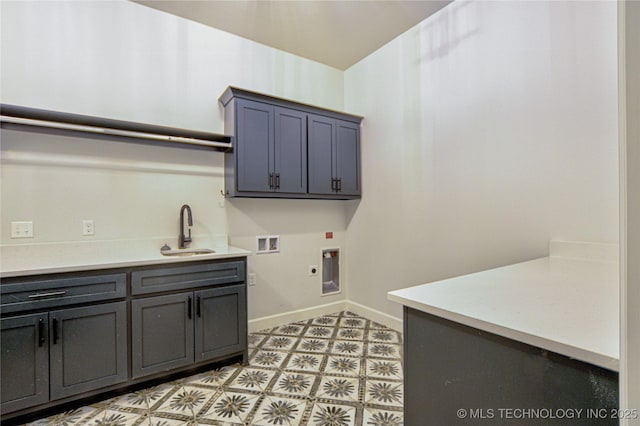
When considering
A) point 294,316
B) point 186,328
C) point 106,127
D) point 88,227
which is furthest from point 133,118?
point 294,316

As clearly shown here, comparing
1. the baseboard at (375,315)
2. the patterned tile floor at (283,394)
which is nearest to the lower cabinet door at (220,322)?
the patterned tile floor at (283,394)

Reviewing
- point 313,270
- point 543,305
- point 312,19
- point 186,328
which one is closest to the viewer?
point 543,305

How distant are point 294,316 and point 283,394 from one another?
1.29m

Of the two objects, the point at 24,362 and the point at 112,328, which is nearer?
the point at 24,362

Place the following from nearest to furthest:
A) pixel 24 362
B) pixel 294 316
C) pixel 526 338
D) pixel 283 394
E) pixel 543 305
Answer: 1. pixel 526 338
2. pixel 543 305
3. pixel 24 362
4. pixel 283 394
5. pixel 294 316

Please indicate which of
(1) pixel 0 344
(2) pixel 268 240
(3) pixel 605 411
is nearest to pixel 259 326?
(2) pixel 268 240

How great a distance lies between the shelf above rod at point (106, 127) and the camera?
201 cm

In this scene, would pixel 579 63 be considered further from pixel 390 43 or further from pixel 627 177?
pixel 627 177

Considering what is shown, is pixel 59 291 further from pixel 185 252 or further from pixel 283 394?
pixel 283 394

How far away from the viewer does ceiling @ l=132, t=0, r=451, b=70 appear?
258 centimetres

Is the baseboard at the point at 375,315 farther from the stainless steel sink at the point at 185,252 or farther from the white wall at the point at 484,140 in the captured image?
the stainless steel sink at the point at 185,252

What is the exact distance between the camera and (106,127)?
2330 mm

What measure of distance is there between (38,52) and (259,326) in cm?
281

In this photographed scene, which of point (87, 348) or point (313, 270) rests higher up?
point (313, 270)
